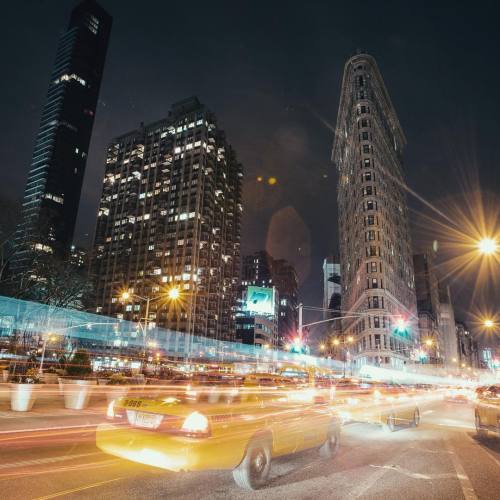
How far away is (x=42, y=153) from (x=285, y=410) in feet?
646

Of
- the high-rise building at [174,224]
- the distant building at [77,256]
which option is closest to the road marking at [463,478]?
the distant building at [77,256]

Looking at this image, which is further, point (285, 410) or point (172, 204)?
point (172, 204)

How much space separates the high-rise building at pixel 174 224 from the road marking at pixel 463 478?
10443cm

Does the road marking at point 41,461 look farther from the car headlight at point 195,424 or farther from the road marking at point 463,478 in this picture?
the road marking at point 463,478

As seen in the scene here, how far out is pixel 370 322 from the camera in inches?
2990

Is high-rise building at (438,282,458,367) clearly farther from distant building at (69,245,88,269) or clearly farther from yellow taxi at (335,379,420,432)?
yellow taxi at (335,379,420,432)

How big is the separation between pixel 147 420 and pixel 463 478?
5945 millimetres

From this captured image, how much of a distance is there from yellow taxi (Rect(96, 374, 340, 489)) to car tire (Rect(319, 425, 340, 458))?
1000 mm

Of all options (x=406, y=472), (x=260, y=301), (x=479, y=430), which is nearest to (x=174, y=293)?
(x=479, y=430)

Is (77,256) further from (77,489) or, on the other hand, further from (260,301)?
(260,301)

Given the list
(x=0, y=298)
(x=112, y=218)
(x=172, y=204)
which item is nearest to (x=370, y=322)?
(x=0, y=298)

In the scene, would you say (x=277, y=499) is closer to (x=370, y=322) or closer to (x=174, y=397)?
(x=174, y=397)

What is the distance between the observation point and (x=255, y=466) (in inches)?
241

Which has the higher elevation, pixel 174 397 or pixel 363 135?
pixel 363 135
